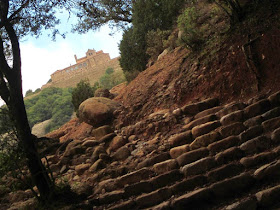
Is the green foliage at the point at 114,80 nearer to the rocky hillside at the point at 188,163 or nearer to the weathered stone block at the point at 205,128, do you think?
the rocky hillside at the point at 188,163

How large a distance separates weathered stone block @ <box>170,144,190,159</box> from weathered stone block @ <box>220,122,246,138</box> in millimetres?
741

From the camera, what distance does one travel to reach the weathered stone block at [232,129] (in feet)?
18.2

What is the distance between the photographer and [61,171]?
767 cm

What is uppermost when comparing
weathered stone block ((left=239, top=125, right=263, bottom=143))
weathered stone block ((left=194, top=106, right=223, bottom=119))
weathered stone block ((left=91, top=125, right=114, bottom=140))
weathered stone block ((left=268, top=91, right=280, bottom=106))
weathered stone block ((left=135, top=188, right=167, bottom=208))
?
weathered stone block ((left=91, top=125, right=114, bottom=140))

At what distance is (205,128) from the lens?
6.05 m

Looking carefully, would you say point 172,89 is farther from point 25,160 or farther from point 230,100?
point 25,160

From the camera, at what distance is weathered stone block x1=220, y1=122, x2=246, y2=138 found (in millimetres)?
5540

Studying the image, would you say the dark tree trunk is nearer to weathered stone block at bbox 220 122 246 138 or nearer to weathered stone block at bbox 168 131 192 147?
weathered stone block at bbox 168 131 192 147

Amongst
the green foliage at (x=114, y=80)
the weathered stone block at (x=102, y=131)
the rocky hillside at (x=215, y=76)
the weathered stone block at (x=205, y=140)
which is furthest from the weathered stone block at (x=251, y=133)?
the green foliage at (x=114, y=80)

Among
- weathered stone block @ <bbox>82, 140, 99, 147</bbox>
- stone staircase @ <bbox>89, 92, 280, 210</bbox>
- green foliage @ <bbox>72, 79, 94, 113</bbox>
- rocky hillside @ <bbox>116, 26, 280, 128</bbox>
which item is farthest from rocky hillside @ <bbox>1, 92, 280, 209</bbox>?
green foliage @ <bbox>72, 79, 94, 113</bbox>

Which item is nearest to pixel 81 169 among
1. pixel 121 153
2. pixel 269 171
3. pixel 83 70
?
pixel 121 153

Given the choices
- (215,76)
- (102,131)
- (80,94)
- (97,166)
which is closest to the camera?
(97,166)

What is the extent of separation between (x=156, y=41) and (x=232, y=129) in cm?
786

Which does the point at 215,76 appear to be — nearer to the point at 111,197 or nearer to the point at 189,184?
the point at 189,184
